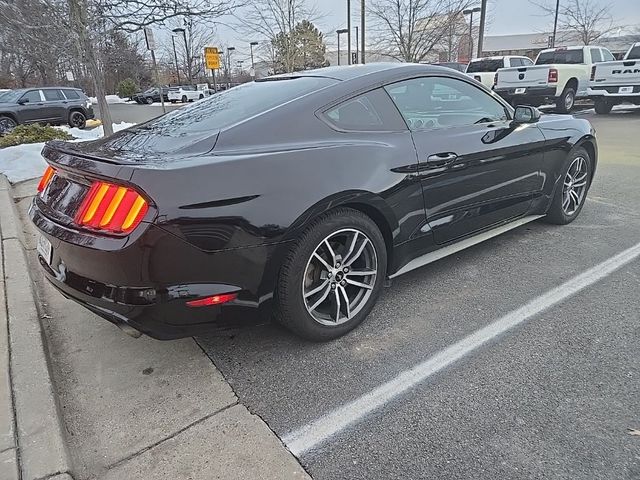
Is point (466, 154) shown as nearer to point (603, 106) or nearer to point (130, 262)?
point (130, 262)

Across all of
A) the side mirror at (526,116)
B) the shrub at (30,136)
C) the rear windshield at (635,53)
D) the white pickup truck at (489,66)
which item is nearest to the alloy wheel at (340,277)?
the side mirror at (526,116)

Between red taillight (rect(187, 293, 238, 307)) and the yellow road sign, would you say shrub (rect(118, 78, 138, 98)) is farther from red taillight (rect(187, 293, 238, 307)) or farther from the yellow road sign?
red taillight (rect(187, 293, 238, 307))

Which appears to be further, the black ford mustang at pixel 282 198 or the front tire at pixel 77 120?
the front tire at pixel 77 120

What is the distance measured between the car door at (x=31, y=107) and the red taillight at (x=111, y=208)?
1593cm

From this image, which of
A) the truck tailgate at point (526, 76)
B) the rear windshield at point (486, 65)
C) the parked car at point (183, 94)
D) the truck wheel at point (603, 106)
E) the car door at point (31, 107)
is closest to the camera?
the truck tailgate at point (526, 76)

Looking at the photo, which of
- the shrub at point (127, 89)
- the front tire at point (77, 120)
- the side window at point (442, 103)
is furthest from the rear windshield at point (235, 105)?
the shrub at point (127, 89)

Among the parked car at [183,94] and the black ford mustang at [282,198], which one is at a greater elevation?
the black ford mustang at [282,198]

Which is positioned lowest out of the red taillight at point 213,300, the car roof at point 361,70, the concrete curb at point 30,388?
the concrete curb at point 30,388

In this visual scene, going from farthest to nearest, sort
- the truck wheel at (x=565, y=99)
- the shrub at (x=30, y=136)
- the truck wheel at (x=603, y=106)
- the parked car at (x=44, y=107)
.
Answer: the parked car at (x=44, y=107), the truck wheel at (x=603, y=106), the truck wheel at (x=565, y=99), the shrub at (x=30, y=136)

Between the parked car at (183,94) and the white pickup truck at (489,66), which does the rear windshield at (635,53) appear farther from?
the parked car at (183,94)

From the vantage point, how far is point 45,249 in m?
2.59

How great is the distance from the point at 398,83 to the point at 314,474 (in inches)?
92.7

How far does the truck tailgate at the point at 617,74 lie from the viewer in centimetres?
1316

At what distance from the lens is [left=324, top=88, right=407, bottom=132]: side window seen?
2797 millimetres
